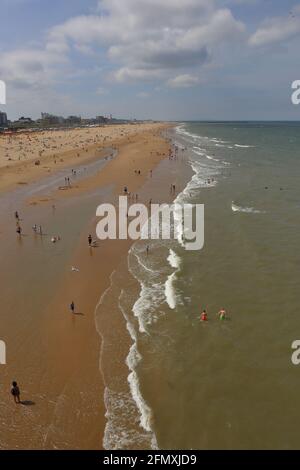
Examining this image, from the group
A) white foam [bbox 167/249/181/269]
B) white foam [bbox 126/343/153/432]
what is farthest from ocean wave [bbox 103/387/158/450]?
white foam [bbox 167/249/181/269]

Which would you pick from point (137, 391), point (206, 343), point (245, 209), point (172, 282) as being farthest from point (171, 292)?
point (245, 209)

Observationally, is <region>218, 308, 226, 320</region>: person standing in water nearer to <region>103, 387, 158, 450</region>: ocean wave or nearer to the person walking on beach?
<region>103, 387, 158, 450</region>: ocean wave

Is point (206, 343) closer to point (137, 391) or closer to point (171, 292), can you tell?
point (137, 391)

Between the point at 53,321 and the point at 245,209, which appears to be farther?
the point at 245,209

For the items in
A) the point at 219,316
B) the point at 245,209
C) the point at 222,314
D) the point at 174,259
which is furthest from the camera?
the point at 245,209

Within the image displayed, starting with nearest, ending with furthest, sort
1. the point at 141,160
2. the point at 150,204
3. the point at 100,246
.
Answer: the point at 100,246, the point at 150,204, the point at 141,160

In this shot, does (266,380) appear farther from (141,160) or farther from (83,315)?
(141,160)
